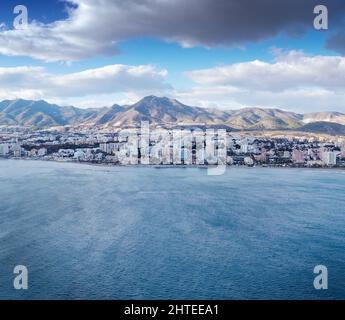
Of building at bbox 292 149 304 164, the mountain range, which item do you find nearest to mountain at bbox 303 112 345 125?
the mountain range

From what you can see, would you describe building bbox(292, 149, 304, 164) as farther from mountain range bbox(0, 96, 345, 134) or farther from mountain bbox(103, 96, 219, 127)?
mountain bbox(103, 96, 219, 127)

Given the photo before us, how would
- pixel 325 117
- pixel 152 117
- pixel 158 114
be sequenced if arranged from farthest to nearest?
1. pixel 325 117
2. pixel 158 114
3. pixel 152 117

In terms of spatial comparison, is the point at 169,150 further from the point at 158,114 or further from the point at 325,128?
the point at 325,128

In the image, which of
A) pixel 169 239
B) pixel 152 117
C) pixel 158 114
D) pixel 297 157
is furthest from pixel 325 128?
pixel 169 239

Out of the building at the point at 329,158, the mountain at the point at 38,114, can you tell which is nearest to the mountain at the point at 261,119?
the mountain at the point at 38,114

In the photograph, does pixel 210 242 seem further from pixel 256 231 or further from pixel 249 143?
pixel 249 143

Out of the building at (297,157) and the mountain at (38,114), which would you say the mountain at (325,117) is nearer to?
the mountain at (38,114)
